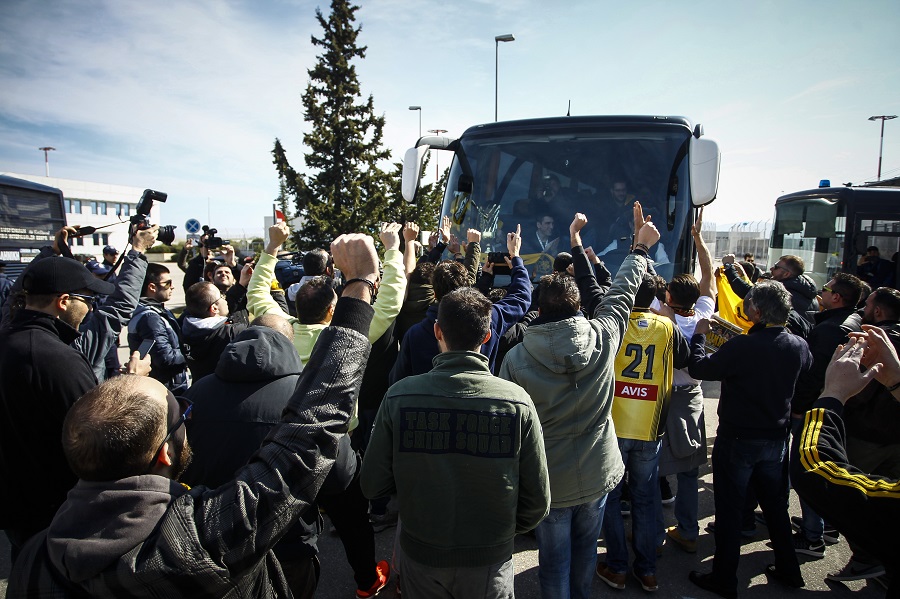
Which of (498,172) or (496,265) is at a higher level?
(498,172)

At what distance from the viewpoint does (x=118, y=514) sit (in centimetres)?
117

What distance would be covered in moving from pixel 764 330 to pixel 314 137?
17.3 m

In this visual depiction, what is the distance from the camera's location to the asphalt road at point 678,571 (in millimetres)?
3217

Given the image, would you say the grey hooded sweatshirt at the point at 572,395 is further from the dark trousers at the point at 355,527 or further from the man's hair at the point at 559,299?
the dark trousers at the point at 355,527

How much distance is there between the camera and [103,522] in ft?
3.81

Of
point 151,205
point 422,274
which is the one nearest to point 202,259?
point 151,205

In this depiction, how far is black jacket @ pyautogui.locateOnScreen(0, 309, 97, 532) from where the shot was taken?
7.48ft

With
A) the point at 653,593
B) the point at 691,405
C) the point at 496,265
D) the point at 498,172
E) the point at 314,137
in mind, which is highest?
the point at 314,137

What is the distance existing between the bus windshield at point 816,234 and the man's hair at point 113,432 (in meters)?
13.6

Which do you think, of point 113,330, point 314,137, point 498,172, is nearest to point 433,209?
point 314,137

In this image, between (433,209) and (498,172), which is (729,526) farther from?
(433,209)

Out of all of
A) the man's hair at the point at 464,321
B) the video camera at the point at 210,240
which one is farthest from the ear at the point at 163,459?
the video camera at the point at 210,240

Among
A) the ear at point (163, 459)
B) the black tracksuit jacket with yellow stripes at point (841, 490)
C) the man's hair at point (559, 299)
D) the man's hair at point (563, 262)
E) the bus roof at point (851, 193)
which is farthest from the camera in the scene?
the bus roof at point (851, 193)

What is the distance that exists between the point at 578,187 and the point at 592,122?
2.24 ft
